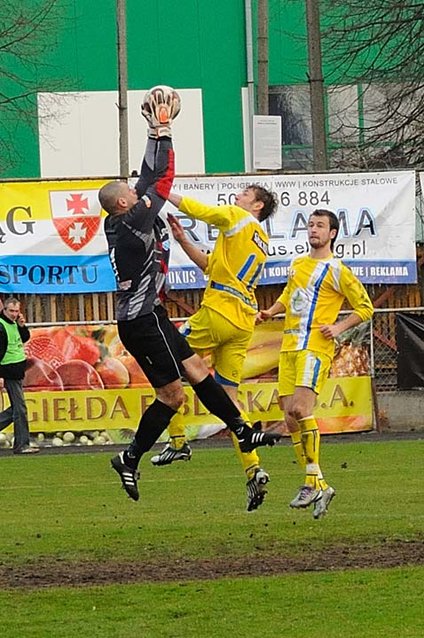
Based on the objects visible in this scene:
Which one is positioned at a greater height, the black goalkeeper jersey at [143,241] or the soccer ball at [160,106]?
the soccer ball at [160,106]

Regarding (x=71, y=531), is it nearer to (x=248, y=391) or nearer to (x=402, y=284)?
(x=248, y=391)

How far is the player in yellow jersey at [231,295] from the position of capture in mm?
11320

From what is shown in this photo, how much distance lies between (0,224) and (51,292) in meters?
1.20

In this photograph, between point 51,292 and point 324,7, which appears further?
point 324,7

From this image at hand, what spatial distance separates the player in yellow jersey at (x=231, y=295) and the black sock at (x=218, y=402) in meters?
0.24

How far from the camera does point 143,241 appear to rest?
10.5 meters

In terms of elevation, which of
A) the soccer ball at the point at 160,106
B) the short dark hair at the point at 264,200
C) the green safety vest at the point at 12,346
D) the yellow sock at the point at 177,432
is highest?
the soccer ball at the point at 160,106

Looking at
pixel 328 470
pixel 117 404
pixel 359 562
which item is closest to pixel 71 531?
pixel 359 562

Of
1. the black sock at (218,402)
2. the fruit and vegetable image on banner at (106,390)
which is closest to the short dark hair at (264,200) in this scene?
the black sock at (218,402)

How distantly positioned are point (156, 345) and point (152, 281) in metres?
0.45

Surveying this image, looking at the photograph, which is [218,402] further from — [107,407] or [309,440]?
[107,407]

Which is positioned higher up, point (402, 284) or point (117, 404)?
point (402, 284)

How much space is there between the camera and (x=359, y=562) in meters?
9.96

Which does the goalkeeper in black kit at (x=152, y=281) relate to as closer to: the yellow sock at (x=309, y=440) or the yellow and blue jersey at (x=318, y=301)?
the yellow sock at (x=309, y=440)
